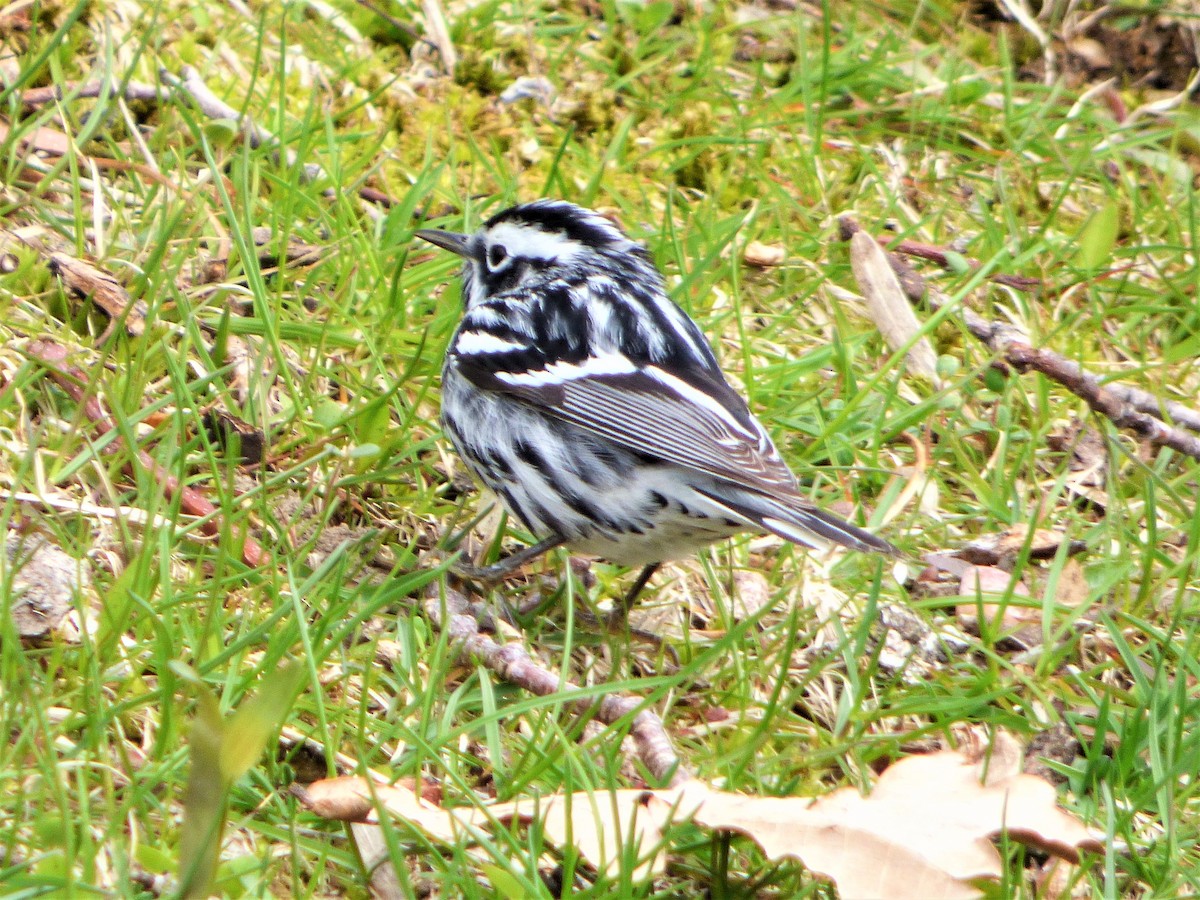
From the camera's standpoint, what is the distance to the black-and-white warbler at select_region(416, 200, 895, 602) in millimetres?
3258

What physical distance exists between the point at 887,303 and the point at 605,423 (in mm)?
1476

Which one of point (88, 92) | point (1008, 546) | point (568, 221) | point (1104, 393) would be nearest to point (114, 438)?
point (568, 221)

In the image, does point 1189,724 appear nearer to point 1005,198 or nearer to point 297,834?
point 297,834

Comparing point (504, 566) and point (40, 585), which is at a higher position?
point (40, 585)

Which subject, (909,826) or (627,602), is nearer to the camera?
(909,826)

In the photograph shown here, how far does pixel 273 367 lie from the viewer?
382cm

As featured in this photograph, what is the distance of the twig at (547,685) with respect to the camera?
2838mm

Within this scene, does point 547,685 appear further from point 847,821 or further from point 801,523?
point 847,821

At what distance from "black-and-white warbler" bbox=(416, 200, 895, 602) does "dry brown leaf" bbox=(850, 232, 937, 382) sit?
0.87 meters

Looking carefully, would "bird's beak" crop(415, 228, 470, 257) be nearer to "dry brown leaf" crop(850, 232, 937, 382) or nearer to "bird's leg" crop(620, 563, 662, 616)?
"bird's leg" crop(620, 563, 662, 616)

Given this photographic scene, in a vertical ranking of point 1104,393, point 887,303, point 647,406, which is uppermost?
point 647,406

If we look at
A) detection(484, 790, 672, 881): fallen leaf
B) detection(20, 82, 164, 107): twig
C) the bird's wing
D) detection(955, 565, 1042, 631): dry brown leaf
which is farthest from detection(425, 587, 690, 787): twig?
detection(20, 82, 164, 107): twig

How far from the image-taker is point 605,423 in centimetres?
344

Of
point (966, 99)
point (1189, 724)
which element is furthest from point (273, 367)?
point (966, 99)
